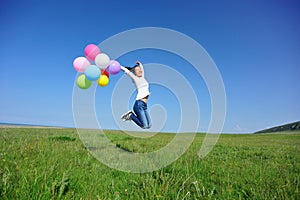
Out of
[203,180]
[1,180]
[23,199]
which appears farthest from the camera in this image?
[203,180]

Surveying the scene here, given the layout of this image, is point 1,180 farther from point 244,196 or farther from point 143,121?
point 244,196

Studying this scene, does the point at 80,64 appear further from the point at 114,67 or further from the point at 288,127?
the point at 288,127

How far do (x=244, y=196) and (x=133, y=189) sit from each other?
5.13ft

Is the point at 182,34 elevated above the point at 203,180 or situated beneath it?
elevated above

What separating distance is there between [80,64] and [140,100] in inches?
66.6

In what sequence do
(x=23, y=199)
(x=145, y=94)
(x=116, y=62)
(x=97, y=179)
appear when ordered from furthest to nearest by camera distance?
(x=116, y=62), (x=145, y=94), (x=97, y=179), (x=23, y=199)

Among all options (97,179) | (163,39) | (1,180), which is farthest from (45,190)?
(163,39)

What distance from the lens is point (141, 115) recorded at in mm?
5285

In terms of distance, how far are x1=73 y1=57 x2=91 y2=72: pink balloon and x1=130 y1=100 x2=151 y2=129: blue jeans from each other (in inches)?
60.5

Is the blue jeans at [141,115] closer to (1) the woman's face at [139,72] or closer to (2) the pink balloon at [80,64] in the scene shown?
(1) the woman's face at [139,72]

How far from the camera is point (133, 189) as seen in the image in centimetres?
320

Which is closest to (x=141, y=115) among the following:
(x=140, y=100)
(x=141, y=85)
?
(x=140, y=100)

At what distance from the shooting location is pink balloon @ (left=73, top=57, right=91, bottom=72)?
5.43 metres

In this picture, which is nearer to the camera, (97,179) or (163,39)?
(97,179)
